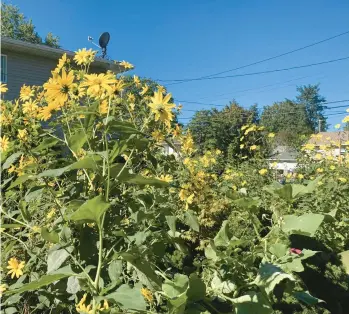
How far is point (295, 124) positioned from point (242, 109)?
36.4 m

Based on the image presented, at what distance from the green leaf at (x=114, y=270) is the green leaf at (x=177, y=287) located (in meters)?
0.13

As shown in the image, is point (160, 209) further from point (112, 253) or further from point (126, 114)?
point (126, 114)

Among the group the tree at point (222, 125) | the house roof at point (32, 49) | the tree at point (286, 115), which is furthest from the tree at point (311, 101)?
the house roof at point (32, 49)

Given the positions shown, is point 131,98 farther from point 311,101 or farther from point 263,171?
point 311,101

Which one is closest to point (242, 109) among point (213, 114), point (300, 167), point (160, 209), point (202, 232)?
point (213, 114)

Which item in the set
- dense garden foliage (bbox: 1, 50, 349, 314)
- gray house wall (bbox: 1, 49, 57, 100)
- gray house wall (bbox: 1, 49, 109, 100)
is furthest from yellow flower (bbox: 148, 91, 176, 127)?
gray house wall (bbox: 1, 49, 57, 100)

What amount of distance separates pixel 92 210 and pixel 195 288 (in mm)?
405

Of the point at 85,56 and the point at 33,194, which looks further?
the point at 85,56

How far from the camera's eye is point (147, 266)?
1.13m

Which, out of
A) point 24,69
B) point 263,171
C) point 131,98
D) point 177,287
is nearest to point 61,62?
point 131,98

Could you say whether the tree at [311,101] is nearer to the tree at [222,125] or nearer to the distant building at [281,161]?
the tree at [222,125]

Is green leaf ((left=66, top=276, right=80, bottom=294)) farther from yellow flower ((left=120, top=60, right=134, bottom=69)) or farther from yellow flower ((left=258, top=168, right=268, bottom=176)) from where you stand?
yellow flower ((left=258, top=168, right=268, bottom=176))

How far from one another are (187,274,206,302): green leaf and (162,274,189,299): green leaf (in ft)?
0.11

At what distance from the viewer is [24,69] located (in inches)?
511
